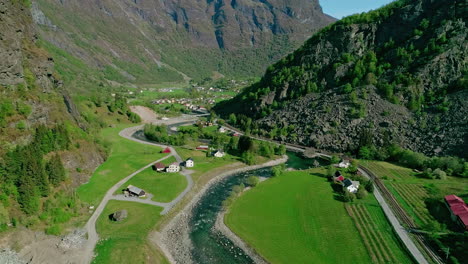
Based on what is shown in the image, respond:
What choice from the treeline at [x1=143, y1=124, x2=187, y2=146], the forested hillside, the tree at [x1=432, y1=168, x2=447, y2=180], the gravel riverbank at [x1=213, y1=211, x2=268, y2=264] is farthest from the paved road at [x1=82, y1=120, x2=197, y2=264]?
the tree at [x1=432, y1=168, x2=447, y2=180]

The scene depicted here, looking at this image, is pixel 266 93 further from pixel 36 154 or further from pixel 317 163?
pixel 36 154

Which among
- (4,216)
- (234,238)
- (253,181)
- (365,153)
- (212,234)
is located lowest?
(212,234)

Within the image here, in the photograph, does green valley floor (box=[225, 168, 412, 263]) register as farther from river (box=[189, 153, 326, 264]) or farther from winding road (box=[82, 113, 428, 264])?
river (box=[189, 153, 326, 264])

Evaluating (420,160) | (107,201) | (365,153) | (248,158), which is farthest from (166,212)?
(420,160)

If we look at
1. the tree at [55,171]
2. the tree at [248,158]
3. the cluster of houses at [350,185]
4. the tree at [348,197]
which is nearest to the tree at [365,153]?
the cluster of houses at [350,185]

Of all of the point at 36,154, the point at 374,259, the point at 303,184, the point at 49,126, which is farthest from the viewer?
the point at 303,184

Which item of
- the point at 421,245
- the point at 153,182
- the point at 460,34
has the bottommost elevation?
the point at 153,182

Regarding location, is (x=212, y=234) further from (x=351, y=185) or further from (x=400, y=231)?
(x=351, y=185)

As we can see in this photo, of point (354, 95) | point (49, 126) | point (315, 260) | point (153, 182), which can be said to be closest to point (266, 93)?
point (354, 95)
